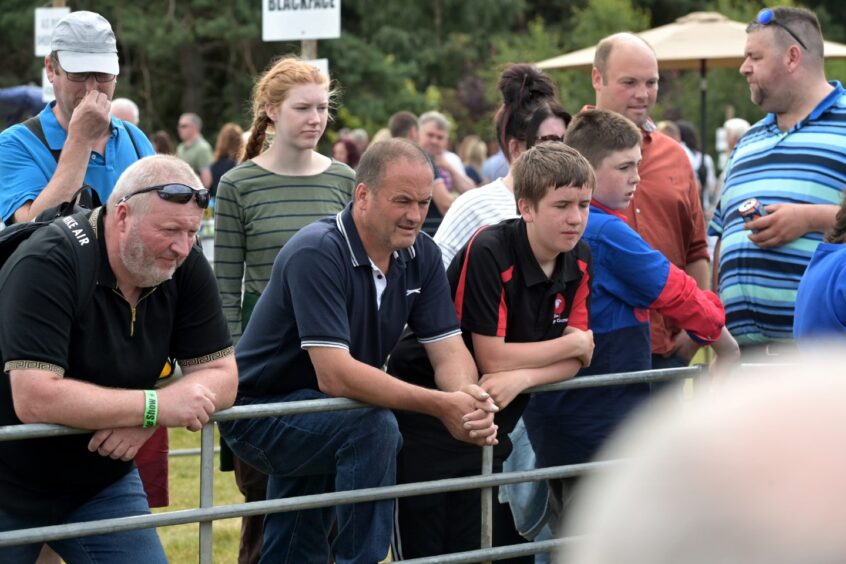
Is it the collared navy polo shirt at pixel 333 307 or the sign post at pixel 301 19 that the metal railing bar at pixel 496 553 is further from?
the sign post at pixel 301 19

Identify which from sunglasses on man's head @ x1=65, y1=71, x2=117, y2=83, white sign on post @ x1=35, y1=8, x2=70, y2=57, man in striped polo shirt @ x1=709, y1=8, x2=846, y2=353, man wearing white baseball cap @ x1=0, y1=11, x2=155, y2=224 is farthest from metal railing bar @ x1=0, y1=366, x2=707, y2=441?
white sign on post @ x1=35, y1=8, x2=70, y2=57

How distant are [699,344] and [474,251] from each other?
1252 millimetres

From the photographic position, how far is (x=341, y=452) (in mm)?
4238

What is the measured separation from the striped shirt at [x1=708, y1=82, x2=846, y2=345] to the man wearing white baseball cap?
2.68 m

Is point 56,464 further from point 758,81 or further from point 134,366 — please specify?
point 758,81

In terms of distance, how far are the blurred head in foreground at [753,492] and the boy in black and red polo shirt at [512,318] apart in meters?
3.51

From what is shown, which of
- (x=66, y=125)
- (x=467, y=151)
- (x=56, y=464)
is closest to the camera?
(x=56, y=464)

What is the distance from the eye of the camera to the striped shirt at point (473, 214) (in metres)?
5.26

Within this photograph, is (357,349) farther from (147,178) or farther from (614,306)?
(614,306)

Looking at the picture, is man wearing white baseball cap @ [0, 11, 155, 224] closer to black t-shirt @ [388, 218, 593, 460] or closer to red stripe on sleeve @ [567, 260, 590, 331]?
black t-shirt @ [388, 218, 593, 460]

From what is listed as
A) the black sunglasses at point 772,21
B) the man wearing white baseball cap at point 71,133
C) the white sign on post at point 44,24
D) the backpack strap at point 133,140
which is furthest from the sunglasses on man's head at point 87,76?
the white sign on post at point 44,24

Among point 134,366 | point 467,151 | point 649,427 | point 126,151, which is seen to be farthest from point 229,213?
point 467,151

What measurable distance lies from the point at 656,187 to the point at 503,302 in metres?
1.32

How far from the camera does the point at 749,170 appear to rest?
5.63 meters
